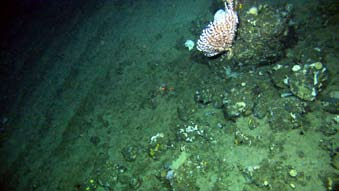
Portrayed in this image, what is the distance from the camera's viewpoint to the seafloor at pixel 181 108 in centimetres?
325

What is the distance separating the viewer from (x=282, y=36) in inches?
152

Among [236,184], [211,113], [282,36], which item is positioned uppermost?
[282,36]

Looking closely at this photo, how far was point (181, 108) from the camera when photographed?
13.6 ft

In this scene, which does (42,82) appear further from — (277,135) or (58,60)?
(277,135)

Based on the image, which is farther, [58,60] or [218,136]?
[58,60]

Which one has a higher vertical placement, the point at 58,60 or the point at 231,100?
the point at 58,60

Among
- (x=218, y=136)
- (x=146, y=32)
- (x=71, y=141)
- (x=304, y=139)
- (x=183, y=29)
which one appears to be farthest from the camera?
(x=146, y=32)

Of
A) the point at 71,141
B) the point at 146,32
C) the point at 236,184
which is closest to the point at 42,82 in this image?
the point at 71,141

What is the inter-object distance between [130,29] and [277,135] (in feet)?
14.9

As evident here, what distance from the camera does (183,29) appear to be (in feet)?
17.6

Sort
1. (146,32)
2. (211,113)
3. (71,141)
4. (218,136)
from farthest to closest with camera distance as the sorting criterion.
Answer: (146,32), (71,141), (211,113), (218,136)

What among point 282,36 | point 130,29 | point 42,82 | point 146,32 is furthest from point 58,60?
point 282,36

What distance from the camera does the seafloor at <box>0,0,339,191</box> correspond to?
128 inches

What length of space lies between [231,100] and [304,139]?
112 cm
